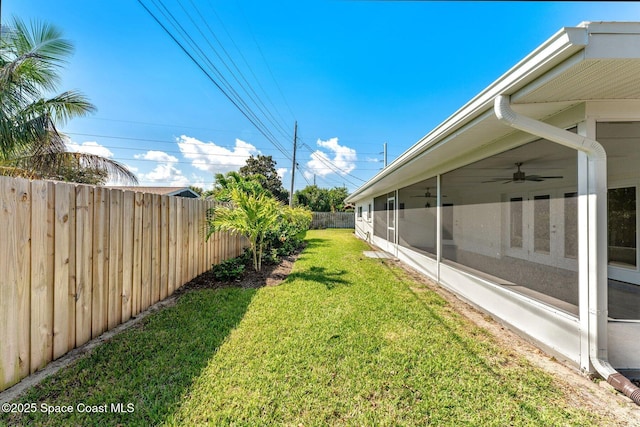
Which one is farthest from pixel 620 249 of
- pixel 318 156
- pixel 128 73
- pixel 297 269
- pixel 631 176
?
pixel 318 156

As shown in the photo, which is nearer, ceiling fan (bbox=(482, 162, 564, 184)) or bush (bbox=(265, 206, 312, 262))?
ceiling fan (bbox=(482, 162, 564, 184))

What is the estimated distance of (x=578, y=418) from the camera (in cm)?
174

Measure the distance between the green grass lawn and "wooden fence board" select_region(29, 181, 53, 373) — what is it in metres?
0.30

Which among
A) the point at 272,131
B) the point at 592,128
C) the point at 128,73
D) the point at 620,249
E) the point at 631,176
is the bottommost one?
the point at 620,249

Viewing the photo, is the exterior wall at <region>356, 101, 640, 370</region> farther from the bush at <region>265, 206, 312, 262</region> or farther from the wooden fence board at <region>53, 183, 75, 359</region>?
the wooden fence board at <region>53, 183, 75, 359</region>

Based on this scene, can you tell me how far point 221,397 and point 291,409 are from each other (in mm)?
561

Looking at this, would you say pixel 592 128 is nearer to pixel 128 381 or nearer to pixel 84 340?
pixel 128 381

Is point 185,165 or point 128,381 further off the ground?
point 185,165

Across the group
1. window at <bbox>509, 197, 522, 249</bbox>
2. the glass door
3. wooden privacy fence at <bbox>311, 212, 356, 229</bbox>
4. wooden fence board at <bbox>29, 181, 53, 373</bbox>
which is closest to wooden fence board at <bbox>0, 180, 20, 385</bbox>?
wooden fence board at <bbox>29, 181, 53, 373</bbox>

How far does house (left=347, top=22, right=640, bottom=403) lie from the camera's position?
1.94m

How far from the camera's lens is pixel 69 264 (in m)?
2.34

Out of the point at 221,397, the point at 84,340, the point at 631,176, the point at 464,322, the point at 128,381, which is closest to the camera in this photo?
the point at 221,397

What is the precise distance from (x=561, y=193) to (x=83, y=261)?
16.9 ft

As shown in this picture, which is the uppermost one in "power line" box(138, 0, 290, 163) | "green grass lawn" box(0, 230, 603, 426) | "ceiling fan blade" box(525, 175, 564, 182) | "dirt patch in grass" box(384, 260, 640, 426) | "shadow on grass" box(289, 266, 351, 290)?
"power line" box(138, 0, 290, 163)
